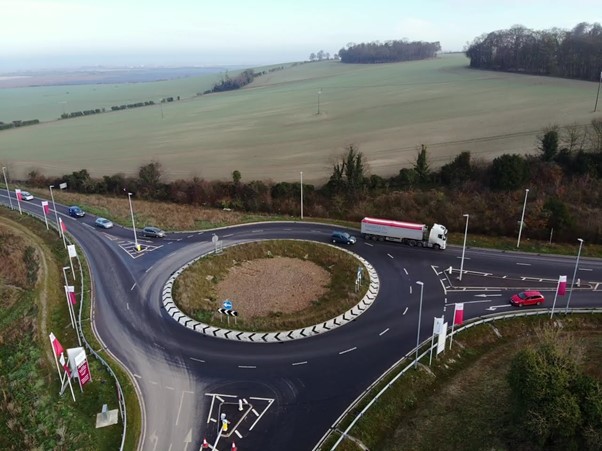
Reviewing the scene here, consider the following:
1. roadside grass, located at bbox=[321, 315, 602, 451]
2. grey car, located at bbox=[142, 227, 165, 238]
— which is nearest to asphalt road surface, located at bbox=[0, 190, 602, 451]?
grey car, located at bbox=[142, 227, 165, 238]

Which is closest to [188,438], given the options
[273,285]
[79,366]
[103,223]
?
Result: [79,366]

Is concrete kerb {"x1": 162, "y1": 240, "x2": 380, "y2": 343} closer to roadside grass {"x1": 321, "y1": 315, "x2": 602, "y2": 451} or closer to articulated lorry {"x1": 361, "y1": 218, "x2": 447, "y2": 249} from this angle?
roadside grass {"x1": 321, "y1": 315, "x2": 602, "y2": 451}

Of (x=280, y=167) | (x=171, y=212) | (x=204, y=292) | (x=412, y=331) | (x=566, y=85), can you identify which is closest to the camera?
(x=412, y=331)

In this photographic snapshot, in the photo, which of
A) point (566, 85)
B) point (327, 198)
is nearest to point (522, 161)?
point (327, 198)

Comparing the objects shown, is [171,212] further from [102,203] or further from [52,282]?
[52,282]

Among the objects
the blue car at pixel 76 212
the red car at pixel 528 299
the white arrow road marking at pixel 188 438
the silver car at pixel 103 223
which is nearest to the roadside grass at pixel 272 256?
the white arrow road marking at pixel 188 438

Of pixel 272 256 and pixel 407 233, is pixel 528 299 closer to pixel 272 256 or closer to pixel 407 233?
pixel 407 233
